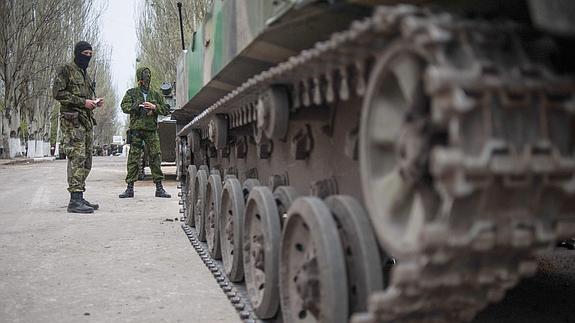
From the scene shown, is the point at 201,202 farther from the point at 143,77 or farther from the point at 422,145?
the point at 143,77

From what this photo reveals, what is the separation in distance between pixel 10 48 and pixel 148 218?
23.7 m

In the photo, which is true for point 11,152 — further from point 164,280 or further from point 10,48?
point 164,280

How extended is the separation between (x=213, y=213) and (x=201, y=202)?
52 centimetres

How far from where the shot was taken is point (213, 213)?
4863mm

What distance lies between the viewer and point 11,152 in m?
31.7

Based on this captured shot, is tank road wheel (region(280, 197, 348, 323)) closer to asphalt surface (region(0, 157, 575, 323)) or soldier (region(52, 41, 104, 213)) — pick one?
asphalt surface (region(0, 157, 575, 323))

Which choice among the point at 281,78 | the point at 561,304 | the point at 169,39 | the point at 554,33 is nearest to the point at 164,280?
the point at 281,78

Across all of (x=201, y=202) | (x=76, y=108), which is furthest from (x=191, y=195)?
(x=76, y=108)

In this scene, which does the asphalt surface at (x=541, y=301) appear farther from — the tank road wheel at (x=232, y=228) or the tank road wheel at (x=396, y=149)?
the tank road wheel at (x=396, y=149)

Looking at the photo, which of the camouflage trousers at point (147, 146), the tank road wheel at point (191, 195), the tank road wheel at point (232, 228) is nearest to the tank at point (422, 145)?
the tank road wheel at point (232, 228)

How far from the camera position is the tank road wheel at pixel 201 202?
530 centimetres

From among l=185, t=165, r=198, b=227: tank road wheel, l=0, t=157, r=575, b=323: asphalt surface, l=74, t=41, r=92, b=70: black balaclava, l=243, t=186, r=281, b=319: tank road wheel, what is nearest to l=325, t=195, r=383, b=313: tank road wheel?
l=243, t=186, r=281, b=319: tank road wheel

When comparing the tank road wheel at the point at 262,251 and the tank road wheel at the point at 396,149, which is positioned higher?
the tank road wheel at the point at 396,149

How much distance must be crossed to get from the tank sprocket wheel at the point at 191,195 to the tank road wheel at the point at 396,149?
4175 millimetres
